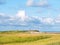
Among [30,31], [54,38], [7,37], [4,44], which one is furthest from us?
[30,31]

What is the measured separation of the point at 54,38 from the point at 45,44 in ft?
14.5

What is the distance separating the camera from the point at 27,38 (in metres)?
32.8

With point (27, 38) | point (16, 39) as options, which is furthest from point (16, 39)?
point (27, 38)

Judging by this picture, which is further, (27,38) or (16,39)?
(27,38)

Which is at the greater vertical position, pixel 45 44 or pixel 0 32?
pixel 0 32

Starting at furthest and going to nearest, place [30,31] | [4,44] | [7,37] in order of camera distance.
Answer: [30,31]
[7,37]
[4,44]

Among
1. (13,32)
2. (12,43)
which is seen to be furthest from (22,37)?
(12,43)

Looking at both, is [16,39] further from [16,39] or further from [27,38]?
[27,38]

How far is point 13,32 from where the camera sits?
1377 inches

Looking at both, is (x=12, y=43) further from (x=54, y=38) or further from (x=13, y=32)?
(x=54, y=38)

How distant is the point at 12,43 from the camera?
2902cm

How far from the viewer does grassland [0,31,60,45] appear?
98.0 feet

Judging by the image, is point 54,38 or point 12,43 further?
point 54,38

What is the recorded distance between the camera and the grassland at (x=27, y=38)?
29.9 meters
